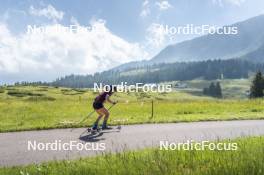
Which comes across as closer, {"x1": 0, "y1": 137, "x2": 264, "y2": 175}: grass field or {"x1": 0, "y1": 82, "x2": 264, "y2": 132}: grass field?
{"x1": 0, "y1": 137, "x2": 264, "y2": 175}: grass field

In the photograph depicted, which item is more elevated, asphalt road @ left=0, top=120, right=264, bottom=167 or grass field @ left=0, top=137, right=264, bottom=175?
grass field @ left=0, top=137, right=264, bottom=175

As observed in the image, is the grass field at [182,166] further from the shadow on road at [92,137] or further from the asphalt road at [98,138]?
the shadow on road at [92,137]

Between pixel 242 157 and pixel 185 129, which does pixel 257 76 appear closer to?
pixel 185 129

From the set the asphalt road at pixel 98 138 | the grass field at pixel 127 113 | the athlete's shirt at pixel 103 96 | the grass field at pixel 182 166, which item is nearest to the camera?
the grass field at pixel 182 166

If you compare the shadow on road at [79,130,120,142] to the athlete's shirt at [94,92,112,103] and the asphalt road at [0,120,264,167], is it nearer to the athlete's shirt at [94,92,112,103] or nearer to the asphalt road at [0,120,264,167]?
the asphalt road at [0,120,264,167]

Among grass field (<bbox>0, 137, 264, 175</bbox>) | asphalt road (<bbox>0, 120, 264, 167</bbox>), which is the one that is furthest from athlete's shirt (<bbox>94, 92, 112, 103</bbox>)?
grass field (<bbox>0, 137, 264, 175</bbox>)

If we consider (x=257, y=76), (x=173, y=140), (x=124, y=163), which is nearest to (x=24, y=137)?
(x=173, y=140)

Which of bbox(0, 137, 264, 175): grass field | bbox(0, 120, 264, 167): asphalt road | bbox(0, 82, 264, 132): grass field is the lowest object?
bbox(0, 120, 264, 167): asphalt road

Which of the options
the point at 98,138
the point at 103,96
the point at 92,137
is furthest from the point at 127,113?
the point at 98,138

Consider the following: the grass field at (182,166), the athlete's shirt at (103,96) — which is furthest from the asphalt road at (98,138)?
the grass field at (182,166)

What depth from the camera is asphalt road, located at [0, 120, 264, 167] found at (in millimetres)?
12688

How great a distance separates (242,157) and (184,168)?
1.13 metres

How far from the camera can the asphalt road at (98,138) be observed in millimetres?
12688

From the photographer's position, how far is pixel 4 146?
14.8 metres
